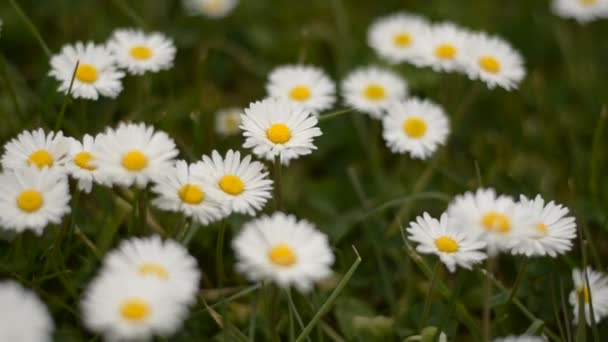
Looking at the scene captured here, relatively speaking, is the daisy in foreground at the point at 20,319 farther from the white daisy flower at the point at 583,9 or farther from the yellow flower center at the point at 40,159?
the white daisy flower at the point at 583,9

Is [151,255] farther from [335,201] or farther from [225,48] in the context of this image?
[225,48]

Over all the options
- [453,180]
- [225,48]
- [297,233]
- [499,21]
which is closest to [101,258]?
[297,233]

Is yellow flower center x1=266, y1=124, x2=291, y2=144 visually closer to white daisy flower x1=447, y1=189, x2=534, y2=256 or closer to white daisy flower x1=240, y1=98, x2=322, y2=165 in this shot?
white daisy flower x1=240, y1=98, x2=322, y2=165

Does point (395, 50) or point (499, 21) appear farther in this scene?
point (499, 21)

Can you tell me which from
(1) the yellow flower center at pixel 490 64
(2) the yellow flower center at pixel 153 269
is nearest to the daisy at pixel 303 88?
(1) the yellow flower center at pixel 490 64

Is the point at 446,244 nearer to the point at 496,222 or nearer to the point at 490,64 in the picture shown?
the point at 496,222
